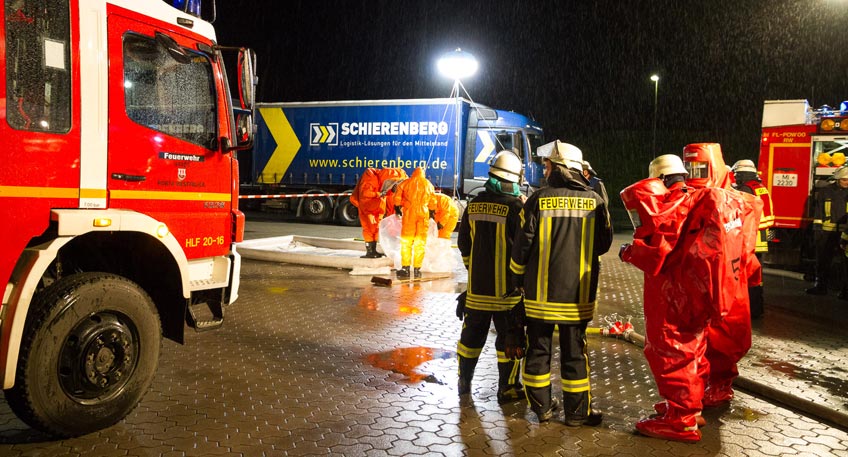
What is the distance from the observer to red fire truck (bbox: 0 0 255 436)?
150 inches

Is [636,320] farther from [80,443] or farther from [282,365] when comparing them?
[80,443]

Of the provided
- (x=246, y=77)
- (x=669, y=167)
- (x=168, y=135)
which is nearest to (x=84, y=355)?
(x=168, y=135)

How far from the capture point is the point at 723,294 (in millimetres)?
4258

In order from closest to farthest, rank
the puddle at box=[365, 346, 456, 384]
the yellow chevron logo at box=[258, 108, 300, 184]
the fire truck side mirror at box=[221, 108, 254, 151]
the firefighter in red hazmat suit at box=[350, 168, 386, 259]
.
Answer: the fire truck side mirror at box=[221, 108, 254, 151] < the puddle at box=[365, 346, 456, 384] < the firefighter in red hazmat suit at box=[350, 168, 386, 259] < the yellow chevron logo at box=[258, 108, 300, 184]

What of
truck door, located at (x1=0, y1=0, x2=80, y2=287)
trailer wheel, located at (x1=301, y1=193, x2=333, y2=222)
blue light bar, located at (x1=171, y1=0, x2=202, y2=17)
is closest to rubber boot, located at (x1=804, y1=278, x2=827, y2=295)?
blue light bar, located at (x1=171, y1=0, x2=202, y2=17)

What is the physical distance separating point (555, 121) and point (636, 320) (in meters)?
36.9

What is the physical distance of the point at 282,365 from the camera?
5.81 metres

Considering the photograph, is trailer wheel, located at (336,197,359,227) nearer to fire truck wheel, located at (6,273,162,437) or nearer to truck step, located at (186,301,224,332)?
truck step, located at (186,301,224,332)

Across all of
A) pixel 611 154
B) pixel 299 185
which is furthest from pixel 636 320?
pixel 611 154

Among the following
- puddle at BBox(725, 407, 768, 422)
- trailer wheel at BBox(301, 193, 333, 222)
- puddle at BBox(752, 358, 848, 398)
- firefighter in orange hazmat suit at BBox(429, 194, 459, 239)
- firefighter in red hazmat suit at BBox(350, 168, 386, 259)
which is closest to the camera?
puddle at BBox(725, 407, 768, 422)

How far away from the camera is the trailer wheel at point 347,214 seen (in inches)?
873

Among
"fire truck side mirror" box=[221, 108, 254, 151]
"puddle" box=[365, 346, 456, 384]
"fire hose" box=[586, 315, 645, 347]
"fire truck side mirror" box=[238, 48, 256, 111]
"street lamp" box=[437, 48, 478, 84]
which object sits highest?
"street lamp" box=[437, 48, 478, 84]

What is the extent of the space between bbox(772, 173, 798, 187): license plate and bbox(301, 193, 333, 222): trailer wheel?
45.2ft

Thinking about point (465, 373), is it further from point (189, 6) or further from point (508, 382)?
point (189, 6)
